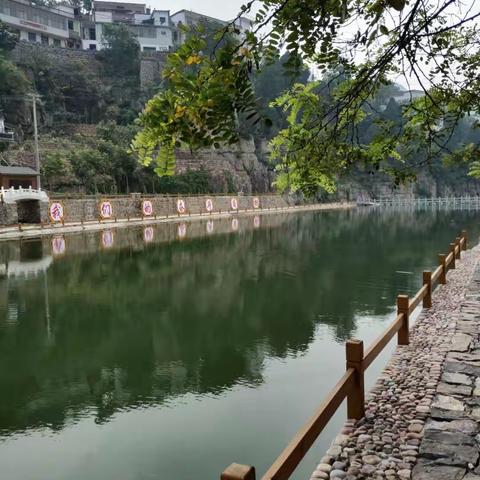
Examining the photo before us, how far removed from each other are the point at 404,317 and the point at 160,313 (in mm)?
6231

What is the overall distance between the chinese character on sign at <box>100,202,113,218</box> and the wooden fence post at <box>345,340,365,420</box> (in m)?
34.4

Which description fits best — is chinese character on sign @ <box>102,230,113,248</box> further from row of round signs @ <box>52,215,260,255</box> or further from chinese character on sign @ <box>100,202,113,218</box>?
chinese character on sign @ <box>100,202,113,218</box>

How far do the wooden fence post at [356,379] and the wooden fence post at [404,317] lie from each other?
101 inches

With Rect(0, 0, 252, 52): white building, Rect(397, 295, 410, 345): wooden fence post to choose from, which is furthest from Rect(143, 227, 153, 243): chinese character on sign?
Rect(0, 0, 252, 52): white building

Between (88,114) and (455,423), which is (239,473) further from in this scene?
(88,114)

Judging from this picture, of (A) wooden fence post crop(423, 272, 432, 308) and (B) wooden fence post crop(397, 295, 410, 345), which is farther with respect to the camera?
(A) wooden fence post crop(423, 272, 432, 308)

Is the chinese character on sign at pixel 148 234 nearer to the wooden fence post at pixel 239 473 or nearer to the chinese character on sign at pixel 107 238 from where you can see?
the chinese character on sign at pixel 107 238

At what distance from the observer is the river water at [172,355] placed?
18.7 feet

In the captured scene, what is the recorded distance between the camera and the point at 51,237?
28.3 meters

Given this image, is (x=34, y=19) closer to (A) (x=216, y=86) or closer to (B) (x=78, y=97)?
(B) (x=78, y=97)

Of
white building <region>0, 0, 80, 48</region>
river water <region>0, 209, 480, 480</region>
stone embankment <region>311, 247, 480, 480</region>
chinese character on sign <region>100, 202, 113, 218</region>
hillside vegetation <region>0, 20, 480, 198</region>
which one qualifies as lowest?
river water <region>0, 209, 480, 480</region>

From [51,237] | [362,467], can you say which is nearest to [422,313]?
[362,467]

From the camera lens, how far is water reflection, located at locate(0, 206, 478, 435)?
7.49 m

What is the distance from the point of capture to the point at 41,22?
2539 inches
